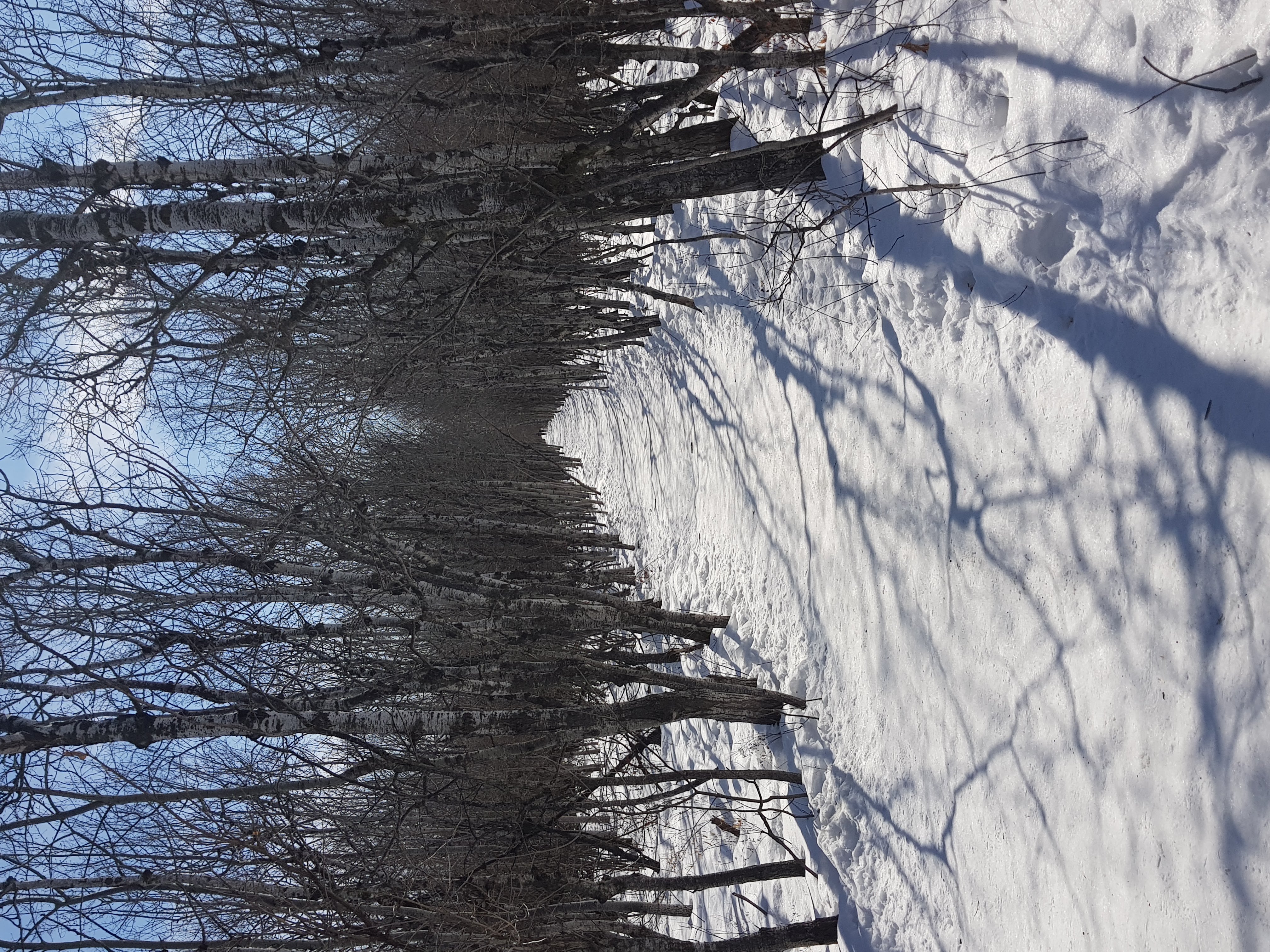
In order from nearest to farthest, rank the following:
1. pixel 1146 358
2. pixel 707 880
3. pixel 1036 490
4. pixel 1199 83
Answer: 1. pixel 1199 83
2. pixel 1146 358
3. pixel 1036 490
4. pixel 707 880

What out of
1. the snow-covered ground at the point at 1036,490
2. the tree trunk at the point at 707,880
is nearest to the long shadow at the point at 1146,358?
the snow-covered ground at the point at 1036,490

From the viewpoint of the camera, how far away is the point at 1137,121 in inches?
129

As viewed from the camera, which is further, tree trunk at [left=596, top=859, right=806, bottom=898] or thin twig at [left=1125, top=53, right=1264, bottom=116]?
tree trunk at [left=596, top=859, right=806, bottom=898]

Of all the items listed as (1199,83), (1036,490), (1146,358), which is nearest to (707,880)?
(1036,490)

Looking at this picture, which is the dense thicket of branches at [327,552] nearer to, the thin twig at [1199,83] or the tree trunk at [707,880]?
the tree trunk at [707,880]

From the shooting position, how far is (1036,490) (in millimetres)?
3826

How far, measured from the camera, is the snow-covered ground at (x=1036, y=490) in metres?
2.93

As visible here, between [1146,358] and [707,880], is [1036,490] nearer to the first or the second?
[1146,358]

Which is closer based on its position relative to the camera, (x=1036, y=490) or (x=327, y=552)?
(x=1036, y=490)

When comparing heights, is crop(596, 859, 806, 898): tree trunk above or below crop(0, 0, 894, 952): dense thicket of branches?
below

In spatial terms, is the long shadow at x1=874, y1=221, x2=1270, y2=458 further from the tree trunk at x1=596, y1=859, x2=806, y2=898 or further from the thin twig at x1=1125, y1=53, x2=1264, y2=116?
the tree trunk at x1=596, y1=859, x2=806, y2=898

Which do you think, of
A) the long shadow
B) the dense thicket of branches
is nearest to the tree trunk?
the dense thicket of branches

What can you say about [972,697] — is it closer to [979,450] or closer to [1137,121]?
[979,450]

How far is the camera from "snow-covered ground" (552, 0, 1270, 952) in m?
2.93
